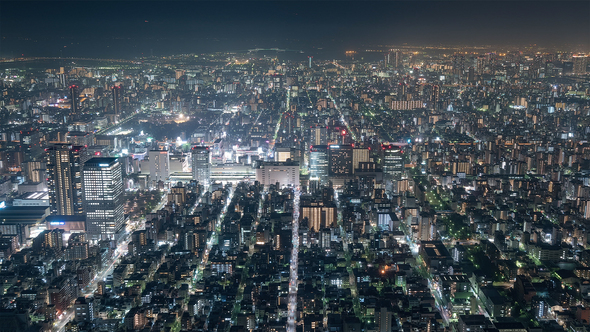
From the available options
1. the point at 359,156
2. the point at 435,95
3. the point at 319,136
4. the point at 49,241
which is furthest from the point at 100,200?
the point at 435,95

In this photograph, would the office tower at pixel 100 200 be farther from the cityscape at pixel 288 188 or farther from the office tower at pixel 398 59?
the office tower at pixel 398 59

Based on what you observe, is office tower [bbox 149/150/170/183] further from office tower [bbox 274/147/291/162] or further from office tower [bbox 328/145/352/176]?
office tower [bbox 328/145/352/176]

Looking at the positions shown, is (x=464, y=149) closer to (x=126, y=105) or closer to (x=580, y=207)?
(x=580, y=207)

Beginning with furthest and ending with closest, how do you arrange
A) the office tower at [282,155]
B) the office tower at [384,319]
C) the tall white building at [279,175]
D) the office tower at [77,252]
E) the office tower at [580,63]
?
the office tower at [580,63], the office tower at [282,155], the tall white building at [279,175], the office tower at [77,252], the office tower at [384,319]

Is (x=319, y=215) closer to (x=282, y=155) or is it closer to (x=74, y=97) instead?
(x=282, y=155)

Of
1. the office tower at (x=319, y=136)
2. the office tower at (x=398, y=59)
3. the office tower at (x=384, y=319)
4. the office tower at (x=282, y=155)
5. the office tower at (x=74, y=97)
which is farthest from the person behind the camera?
the office tower at (x=398, y=59)

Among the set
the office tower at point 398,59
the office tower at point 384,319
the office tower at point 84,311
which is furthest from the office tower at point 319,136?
the office tower at point 84,311

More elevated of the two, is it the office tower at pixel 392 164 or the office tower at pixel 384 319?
the office tower at pixel 392 164
